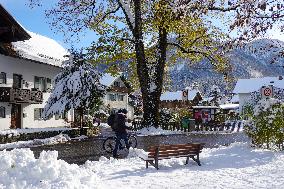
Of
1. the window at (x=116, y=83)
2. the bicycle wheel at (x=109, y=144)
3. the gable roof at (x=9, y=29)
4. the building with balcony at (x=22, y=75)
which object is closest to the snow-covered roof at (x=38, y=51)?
the building with balcony at (x=22, y=75)

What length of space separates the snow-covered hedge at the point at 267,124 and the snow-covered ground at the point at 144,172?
0.78 meters

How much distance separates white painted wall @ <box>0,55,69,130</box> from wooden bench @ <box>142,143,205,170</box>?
914 inches

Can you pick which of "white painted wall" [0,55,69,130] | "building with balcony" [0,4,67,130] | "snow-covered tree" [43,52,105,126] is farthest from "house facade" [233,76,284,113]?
"snow-covered tree" [43,52,105,126]

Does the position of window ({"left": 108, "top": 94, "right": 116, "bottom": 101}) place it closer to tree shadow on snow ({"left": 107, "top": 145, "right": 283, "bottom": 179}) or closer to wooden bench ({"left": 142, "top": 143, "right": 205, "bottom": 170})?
tree shadow on snow ({"left": 107, "top": 145, "right": 283, "bottom": 179})

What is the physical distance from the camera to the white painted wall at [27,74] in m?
35.0

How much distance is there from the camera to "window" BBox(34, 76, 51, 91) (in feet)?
131

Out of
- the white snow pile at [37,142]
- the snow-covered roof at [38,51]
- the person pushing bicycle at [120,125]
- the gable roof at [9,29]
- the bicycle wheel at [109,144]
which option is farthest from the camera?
the snow-covered roof at [38,51]

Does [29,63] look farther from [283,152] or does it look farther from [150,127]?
[283,152]

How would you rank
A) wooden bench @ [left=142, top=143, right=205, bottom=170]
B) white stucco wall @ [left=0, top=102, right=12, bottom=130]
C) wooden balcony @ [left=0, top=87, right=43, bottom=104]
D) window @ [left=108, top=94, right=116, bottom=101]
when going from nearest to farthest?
wooden bench @ [left=142, top=143, right=205, bottom=170] → wooden balcony @ [left=0, top=87, right=43, bottom=104] → white stucco wall @ [left=0, top=102, right=12, bottom=130] → window @ [left=108, top=94, right=116, bottom=101]

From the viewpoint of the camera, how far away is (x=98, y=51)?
31.4 metres

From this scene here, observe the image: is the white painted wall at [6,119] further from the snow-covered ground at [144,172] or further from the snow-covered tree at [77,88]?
the snow-covered ground at [144,172]

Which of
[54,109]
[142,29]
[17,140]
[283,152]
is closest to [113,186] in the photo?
[283,152]

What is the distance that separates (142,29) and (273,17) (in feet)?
84.4

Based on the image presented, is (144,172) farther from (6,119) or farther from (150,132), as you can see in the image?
(6,119)
